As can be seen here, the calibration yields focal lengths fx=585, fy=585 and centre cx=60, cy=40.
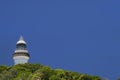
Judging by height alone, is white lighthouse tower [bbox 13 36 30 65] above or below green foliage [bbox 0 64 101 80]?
above

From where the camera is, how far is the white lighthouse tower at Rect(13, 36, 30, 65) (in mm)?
117625

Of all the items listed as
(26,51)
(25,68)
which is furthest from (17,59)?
(25,68)

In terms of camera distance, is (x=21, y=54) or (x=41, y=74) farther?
(x=21, y=54)

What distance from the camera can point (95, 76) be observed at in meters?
88.4

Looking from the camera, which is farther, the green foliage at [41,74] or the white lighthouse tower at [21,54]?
the white lighthouse tower at [21,54]

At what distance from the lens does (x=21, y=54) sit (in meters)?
120

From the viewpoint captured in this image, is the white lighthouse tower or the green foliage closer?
the green foliage

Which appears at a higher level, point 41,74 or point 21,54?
point 21,54

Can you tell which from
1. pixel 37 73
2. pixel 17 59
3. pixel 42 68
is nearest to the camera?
pixel 37 73

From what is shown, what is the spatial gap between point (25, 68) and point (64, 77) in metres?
10.0

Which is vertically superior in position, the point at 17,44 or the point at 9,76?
the point at 17,44

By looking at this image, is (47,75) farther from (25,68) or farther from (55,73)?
(25,68)

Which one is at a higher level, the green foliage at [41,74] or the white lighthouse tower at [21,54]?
the white lighthouse tower at [21,54]

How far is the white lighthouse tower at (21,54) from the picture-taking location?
118 metres
